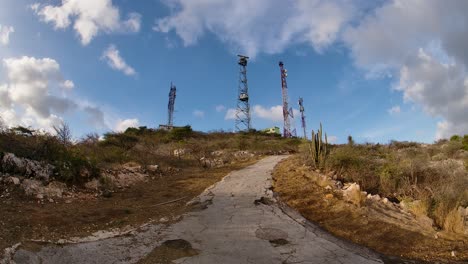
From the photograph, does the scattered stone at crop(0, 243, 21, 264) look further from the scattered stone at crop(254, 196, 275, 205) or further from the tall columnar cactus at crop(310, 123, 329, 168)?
the tall columnar cactus at crop(310, 123, 329, 168)

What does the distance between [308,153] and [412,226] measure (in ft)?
25.7

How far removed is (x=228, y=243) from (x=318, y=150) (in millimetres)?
8221

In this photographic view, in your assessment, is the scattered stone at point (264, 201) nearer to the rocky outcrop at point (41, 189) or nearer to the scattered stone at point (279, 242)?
the scattered stone at point (279, 242)

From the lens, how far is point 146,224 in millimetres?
8281

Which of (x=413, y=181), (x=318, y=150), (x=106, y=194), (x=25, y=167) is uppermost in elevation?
(x=318, y=150)

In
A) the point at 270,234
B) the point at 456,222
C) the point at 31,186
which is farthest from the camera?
the point at 31,186

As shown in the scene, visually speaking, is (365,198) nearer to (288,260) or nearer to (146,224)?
(288,260)

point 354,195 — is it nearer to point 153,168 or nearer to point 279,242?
point 279,242

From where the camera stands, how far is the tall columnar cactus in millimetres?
14220

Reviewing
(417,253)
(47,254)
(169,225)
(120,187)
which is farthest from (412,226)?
(120,187)

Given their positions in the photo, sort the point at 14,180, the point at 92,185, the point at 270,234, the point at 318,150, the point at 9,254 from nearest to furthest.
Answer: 1. the point at 9,254
2. the point at 270,234
3. the point at 14,180
4. the point at 92,185
5. the point at 318,150

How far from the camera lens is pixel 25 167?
9.64m

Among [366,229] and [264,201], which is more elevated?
[264,201]

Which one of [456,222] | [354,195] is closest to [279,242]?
[354,195]
